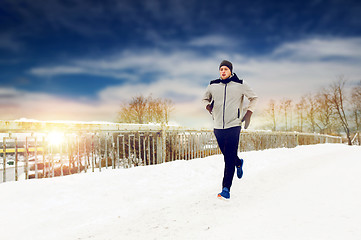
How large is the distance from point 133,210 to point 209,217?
1016 mm

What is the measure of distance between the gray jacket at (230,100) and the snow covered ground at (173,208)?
1.13 m

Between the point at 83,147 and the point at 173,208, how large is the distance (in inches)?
99.8

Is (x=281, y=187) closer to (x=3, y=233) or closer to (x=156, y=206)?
(x=156, y=206)

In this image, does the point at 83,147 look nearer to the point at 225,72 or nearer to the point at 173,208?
the point at 173,208

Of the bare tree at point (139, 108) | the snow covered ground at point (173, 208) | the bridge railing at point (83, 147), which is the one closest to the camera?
the snow covered ground at point (173, 208)

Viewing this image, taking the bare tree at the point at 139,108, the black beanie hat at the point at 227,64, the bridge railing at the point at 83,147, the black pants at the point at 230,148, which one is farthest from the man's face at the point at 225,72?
the bare tree at the point at 139,108

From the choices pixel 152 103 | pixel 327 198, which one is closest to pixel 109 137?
pixel 327 198

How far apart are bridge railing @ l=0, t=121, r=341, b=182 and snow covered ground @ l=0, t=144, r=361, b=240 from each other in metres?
0.40

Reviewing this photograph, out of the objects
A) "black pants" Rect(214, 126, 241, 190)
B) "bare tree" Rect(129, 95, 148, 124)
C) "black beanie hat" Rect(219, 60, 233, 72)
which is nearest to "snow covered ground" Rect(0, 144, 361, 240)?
"black pants" Rect(214, 126, 241, 190)

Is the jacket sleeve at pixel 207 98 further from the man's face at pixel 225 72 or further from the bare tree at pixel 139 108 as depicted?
the bare tree at pixel 139 108

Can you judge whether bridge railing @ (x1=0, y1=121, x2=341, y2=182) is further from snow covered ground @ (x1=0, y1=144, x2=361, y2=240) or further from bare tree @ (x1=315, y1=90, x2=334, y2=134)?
bare tree @ (x1=315, y1=90, x2=334, y2=134)

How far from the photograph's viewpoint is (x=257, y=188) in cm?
404

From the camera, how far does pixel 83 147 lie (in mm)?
4719

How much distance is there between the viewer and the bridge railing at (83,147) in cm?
383
